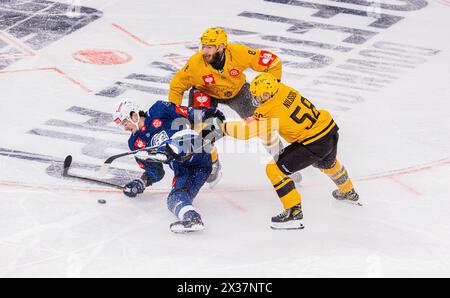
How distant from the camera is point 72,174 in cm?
862

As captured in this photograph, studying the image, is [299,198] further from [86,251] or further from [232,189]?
[86,251]

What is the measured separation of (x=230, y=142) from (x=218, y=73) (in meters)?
0.95

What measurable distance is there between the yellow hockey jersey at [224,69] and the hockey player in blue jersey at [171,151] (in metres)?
0.43

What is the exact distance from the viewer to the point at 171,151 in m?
7.82

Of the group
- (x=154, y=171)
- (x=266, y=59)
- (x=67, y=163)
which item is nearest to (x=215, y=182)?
(x=154, y=171)

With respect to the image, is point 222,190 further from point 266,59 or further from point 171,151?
point 266,59

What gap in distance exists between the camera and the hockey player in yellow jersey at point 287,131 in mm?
7633

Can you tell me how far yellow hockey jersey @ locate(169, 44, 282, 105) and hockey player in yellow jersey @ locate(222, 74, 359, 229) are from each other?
865 millimetres

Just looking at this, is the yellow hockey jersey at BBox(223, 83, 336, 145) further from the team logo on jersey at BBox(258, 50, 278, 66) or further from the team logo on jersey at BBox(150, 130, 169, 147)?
the team logo on jersey at BBox(258, 50, 278, 66)

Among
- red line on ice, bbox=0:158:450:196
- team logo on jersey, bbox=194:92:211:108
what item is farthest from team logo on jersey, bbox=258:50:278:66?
red line on ice, bbox=0:158:450:196

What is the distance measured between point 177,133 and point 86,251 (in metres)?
1.08

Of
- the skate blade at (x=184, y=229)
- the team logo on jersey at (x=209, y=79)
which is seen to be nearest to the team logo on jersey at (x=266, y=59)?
the team logo on jersey at (x=209, y=79)

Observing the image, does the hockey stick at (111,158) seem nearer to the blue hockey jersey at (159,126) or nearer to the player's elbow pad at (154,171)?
the blue hockey jersey at (159,126)

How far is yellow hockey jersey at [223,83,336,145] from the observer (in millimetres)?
7637
